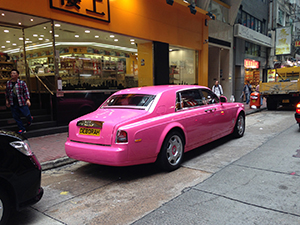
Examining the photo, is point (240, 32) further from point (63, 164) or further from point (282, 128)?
point (63, 164)

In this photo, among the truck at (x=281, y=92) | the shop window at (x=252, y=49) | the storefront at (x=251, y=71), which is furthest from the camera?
the storefront at (x=251, y=71)

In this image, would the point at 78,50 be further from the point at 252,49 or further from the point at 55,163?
the point at 252,49

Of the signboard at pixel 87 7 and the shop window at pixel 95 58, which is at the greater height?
the signboard at pixel 87 7

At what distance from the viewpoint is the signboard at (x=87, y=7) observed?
8273mm

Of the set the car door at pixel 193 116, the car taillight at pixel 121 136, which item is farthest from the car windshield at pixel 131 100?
the car taillight at pixel 121 136

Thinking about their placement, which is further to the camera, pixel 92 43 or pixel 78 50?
pixel 92 43

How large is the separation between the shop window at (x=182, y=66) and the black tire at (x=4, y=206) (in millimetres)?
11921

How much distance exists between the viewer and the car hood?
13.1 ft

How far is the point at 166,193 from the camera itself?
3650 mm

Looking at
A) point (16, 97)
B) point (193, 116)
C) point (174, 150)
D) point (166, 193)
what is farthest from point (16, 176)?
point (16, 97)

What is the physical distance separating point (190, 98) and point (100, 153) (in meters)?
2.55

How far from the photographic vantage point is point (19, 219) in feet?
9.98

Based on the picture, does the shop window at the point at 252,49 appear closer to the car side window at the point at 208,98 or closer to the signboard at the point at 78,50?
the signboard at the point at 78,50

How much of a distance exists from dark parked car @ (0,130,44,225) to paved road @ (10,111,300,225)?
0.45 meters
